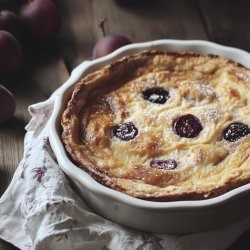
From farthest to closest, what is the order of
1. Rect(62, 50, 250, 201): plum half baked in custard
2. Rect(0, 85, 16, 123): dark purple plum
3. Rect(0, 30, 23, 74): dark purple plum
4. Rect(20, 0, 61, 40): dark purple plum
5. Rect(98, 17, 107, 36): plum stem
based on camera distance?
1. Rect(20, 0, 61, 40): dark purple plum
2. Rect(98, 17, 107, 36): plum stem
3. Rect(0, 30, 23, 74): dark purple plum
4. Rect(0, 85, 16, 123): dark purple plum
5. Rect(62, 50, 250, 201): plum half baked in custard

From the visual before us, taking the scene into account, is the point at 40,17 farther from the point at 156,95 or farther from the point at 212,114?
the point at 212,114

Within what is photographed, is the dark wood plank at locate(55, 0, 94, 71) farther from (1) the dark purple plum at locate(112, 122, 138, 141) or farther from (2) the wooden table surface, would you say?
(1) the dark purple plum at locate(112, 122, 138, 141)

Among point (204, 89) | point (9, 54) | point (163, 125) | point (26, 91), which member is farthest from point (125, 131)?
point (9, 54)

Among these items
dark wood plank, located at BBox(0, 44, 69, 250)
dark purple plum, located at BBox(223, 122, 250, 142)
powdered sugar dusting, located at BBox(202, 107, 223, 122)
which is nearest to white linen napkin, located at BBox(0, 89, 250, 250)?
dark wood plank, located at BBox(0, 44, 69, 250)

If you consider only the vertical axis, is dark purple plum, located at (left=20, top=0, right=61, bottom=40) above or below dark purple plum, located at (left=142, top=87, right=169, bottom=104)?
below

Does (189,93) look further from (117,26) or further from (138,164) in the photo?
(117,26)

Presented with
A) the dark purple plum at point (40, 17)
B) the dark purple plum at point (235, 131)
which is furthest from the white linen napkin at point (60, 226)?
the dark purple plum at point (40, 17)
